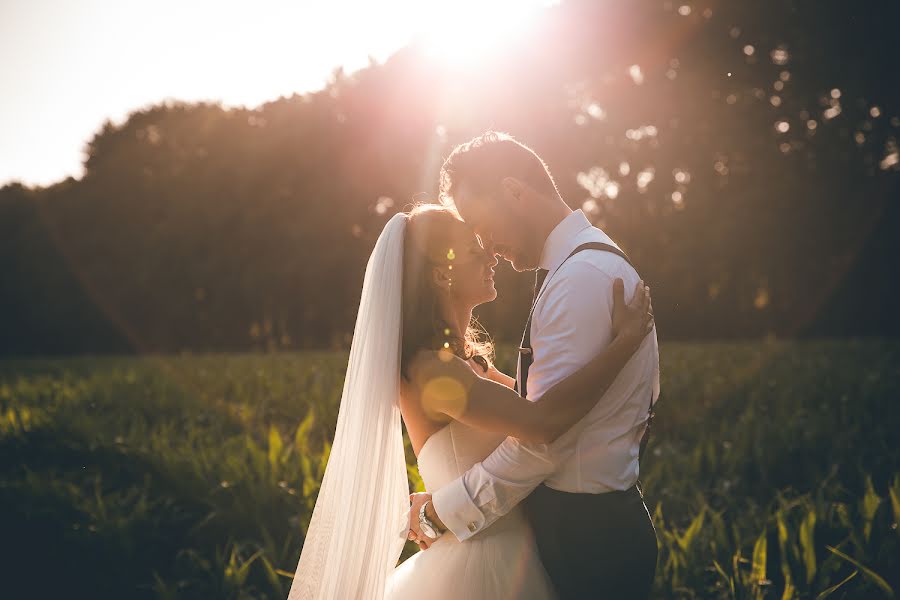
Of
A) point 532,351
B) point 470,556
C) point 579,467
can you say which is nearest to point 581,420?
point 579,467

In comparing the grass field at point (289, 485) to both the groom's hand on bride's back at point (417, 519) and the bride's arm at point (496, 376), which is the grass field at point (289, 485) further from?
the groom's hand on bride's back at point (417, 519)

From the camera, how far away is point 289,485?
5699 mm

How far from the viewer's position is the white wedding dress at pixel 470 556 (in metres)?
2.80

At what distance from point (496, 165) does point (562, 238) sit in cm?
41

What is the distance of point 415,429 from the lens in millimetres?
3055

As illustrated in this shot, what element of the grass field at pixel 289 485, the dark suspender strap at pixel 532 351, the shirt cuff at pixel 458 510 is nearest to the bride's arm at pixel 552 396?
the dark suspender strap at pixel 532 351

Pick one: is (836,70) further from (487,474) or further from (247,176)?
(247,176)

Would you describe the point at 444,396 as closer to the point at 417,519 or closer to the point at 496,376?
the point at 417,519

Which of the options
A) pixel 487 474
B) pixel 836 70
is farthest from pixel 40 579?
pixel 836 70

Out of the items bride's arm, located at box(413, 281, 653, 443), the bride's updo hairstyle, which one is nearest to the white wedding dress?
bride's arm, located at box(413, 281, 653, 443)

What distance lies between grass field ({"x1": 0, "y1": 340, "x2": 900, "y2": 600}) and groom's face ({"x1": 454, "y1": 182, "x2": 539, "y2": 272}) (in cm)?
217

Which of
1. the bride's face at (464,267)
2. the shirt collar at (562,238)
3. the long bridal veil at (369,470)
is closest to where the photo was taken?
the shirt collar at (562,238)

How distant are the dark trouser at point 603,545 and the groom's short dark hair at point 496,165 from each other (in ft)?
4.07

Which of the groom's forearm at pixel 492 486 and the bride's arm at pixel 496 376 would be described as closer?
the groom's forearm at pixel 492 486
